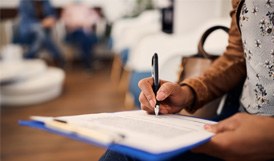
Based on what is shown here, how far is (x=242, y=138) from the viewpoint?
0.49 m

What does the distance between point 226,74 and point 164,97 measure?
226 millimetres

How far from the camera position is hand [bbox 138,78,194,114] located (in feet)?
A: 2.11

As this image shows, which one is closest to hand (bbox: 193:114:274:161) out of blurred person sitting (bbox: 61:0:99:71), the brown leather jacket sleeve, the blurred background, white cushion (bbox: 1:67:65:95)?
the brown leather jacket sleeve

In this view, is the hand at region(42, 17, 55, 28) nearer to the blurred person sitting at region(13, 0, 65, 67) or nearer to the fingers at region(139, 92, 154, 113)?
the blurred person sitting at region(13, 0, 65, 67)

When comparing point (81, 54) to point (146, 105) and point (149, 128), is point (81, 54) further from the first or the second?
point (149, 128)

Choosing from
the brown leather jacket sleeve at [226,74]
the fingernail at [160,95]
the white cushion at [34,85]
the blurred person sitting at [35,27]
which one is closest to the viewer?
the fingernail at [160,95]

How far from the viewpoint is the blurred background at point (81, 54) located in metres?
1.76

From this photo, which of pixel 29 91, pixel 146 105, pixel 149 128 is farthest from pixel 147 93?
pixel 29 91

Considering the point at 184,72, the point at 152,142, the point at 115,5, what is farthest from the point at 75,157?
the point at 115,5

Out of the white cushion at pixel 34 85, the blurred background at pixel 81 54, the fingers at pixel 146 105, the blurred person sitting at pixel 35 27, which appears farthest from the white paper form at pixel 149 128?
the blurred person sitting at pixel 35 27

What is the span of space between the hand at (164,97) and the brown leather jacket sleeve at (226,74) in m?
0.07

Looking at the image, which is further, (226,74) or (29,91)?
(29,91)

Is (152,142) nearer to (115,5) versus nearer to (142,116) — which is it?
(142,116)

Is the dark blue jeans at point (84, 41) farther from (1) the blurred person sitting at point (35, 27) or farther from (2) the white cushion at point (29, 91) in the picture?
(2) the white cushion at point (29, 91)
